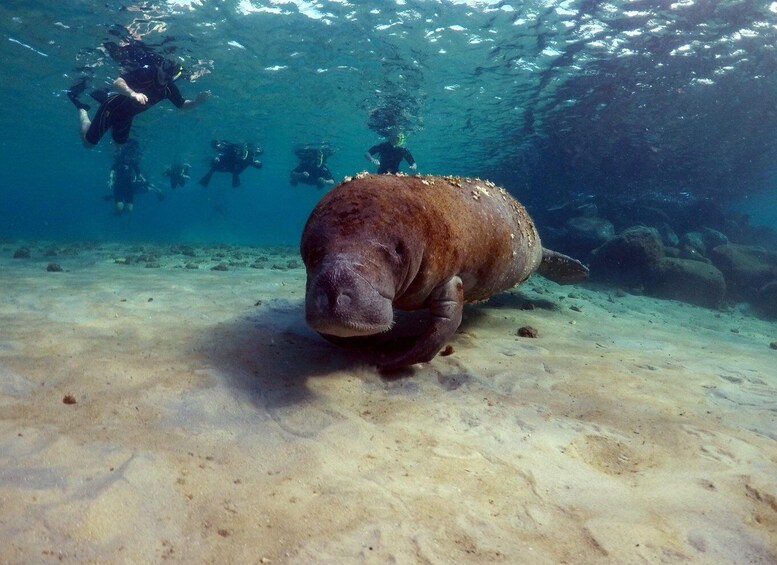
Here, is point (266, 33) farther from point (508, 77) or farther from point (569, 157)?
point (569, 157)

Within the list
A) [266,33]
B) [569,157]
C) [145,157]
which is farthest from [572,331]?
[145,157]

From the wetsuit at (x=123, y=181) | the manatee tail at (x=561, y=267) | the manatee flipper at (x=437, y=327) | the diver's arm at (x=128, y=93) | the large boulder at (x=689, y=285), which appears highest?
the diver's arm at (x=128, y=93)

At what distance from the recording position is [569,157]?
25359 millimetres

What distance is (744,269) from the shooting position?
16.7 metres

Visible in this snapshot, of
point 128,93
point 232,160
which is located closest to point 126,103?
point 128,93

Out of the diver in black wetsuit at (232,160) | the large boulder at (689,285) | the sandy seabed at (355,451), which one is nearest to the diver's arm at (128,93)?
the sandy seabed at (355,451)

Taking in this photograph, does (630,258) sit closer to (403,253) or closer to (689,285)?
(689,285)

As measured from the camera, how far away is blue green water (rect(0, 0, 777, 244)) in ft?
54.1

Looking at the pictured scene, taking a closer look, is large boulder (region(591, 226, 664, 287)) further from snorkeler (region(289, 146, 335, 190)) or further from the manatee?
snorkeler (region(289, 146, 335, 190))

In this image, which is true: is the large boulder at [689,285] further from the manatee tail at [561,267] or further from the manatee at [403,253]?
the manatee at [403,253]

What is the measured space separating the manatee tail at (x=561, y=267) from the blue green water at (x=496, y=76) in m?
12.2

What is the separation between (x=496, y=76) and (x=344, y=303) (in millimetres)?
21673

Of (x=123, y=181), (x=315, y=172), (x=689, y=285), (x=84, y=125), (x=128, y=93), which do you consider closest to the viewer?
(x=128, y=93)

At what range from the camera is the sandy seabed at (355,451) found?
181 cm
